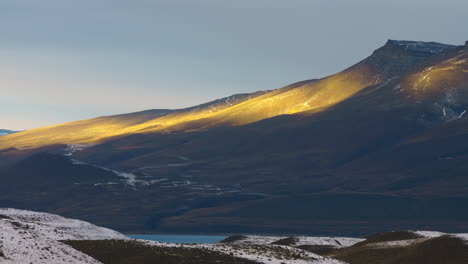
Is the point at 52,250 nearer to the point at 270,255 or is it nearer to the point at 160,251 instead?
the point at 160,251

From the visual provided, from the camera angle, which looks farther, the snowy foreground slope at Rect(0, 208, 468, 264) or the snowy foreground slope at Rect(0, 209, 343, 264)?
the snowy foreground slope at Rect(0, 208, 468, 264)

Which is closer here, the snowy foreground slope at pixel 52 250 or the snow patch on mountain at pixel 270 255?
the snowy foreground slope at pixel 52 250

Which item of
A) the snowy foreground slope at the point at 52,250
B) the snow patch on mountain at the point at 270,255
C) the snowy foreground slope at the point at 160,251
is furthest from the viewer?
the snow patch on mountain at the point at 270,255

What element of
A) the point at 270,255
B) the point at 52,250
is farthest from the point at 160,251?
the point at 52,250

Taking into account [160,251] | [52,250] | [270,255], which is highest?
[52,250]

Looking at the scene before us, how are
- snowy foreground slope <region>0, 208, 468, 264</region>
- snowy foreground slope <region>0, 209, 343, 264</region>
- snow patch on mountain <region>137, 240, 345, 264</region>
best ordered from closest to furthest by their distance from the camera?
snowy foreground slope <region>0, 209, 343, 264</region>
snowy foreground slope <region>0, 208, 468, 264</region>
snow patch on mountain <region>137, 240, 345, 264</region>

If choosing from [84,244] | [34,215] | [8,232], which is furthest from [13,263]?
[34,215]

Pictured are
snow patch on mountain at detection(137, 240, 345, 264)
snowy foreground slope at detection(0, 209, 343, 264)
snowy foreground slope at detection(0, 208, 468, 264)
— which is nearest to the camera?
Answer: snowy foreground slope at detection(0, 209, 343, 264)

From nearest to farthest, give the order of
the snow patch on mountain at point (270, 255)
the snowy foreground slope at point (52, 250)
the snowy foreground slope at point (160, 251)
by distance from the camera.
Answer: the snowy foreground slope at point (52, 250)
the snowy foreground slope at point (160, 251)
the snow patch on mountain at point (270, 255)

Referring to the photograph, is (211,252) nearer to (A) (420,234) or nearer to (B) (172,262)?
(B) (172,262)

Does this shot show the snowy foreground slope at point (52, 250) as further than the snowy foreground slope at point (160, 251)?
No

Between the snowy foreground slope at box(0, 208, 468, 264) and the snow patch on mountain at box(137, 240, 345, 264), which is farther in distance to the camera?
the snow patch on mountain at box(137, 240, 345, 264)

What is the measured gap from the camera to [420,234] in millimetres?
113812

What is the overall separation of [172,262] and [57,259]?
33.3 feet
